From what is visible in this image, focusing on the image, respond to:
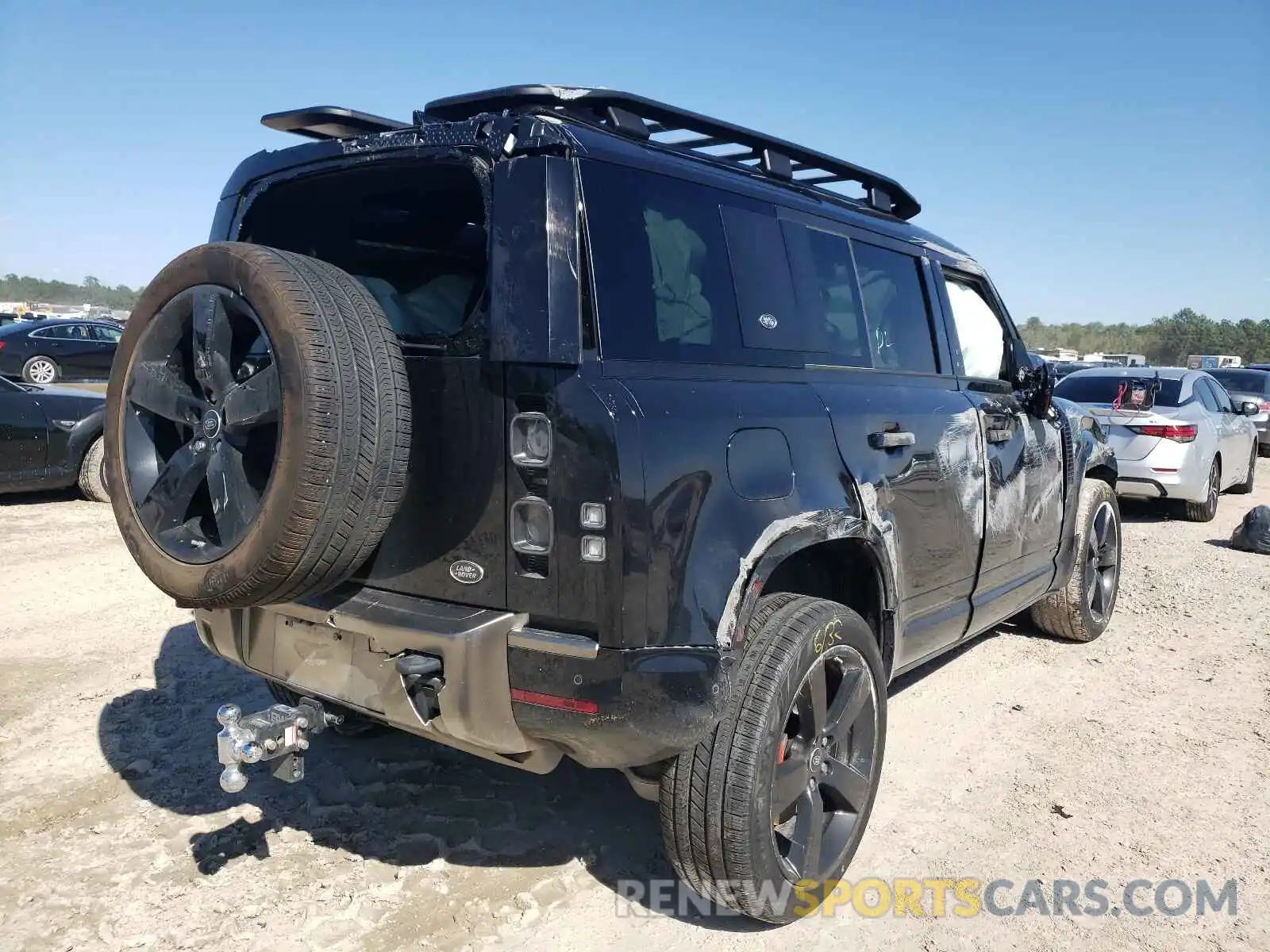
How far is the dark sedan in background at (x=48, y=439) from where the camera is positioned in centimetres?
787

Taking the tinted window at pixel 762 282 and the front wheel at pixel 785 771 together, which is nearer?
the front wheel at pixel 785 771

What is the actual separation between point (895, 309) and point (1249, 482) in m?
10.9

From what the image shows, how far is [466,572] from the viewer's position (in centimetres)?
241

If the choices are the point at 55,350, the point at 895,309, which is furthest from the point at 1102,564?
the point at 55,350

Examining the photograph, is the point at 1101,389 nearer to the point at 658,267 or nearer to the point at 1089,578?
the point at 1089,578

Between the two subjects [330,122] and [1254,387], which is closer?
[330,122]

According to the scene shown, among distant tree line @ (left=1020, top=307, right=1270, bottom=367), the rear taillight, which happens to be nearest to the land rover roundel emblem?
the rear taillight

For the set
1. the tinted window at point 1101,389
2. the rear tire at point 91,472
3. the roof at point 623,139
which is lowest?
the rear tire at point 91,472

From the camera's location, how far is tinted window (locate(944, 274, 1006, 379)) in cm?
409

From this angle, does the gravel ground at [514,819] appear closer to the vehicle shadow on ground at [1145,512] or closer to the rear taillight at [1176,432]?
the rear taillight at [1176,432]

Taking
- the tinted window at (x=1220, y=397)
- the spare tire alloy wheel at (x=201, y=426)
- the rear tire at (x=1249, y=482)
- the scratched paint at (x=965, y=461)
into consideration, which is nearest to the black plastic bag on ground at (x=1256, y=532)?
the tinted window at (x=1220, y=397)

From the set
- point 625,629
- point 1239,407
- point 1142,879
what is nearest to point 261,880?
point 625,629

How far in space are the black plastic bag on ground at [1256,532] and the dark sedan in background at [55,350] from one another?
61.3 ft

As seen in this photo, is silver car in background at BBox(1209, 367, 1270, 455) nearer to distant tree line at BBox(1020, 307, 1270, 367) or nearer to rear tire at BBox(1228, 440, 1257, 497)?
rear tire at BBox(1228, 440, 1257, 497)
